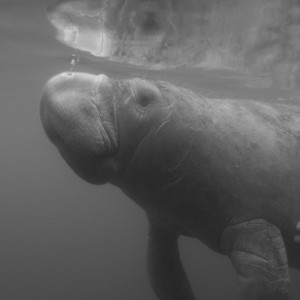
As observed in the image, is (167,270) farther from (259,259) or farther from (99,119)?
(99,119)

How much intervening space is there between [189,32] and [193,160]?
6975 millimetres

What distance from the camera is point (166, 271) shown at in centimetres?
573

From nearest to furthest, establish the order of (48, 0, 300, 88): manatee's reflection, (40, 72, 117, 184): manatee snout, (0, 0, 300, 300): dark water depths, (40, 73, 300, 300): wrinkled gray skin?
(40, 72, 117, 184): manatee snout
(40, 73, 300, 300): wrinkled gray skin
(48, 0, 300, 88): manatee's reflection
(0, 0, 300, 300): dark water depths

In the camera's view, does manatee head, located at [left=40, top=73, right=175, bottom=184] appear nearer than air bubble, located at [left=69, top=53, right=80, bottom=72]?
Yes

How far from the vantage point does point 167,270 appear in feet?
18.8

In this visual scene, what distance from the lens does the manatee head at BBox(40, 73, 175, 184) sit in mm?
3912

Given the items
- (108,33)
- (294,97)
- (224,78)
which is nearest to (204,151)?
(108,33)

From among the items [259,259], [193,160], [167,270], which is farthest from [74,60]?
[259,259]

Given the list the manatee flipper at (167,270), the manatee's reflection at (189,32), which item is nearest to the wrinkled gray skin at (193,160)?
the manatee flipper at (167,270)

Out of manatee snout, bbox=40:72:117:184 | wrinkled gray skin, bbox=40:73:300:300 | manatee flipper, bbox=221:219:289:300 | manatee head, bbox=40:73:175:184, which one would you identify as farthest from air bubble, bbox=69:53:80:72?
manatee flipper, bbox=221:219:289:300

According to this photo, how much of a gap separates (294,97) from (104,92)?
15735 millimetres

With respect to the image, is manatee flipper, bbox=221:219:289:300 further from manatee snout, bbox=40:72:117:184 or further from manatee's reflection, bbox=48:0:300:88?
manatee's reflection, bbox=48:0:300:88

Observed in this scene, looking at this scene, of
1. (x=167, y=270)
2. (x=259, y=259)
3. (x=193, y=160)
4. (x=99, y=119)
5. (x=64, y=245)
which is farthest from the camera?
(x=64, y=245)

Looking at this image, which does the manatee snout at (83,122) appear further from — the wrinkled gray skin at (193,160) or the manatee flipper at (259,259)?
the manatee flipper at (259,259)
